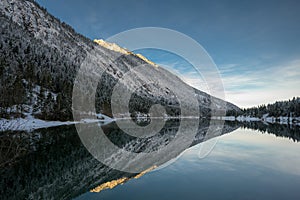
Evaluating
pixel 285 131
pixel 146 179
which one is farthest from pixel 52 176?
pixel 285 131

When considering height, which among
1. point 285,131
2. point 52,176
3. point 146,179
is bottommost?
point 52,176

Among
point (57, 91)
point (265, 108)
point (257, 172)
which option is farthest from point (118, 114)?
point (265, 108)

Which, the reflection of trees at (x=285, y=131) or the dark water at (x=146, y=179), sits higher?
the reflection of trees at (x=285, y=131)

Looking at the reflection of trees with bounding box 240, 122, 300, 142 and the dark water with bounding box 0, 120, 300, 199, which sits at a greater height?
the reflection of trees with bounding box 240, 122, 300, 142

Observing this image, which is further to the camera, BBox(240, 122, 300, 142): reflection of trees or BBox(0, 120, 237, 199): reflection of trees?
BBox(240, 122, 300, 142): reflection of trees

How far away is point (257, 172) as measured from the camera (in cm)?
1511

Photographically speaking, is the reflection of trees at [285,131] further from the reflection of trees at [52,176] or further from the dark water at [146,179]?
the reflection of trees at [52,176]

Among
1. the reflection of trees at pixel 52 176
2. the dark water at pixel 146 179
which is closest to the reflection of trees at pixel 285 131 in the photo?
the dark water at pixel 146 179

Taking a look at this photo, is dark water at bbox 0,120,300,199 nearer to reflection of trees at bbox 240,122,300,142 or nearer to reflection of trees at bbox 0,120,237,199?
reflection of trees at bbox 0,120,237,199

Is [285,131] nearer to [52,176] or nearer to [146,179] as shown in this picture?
[146,179]

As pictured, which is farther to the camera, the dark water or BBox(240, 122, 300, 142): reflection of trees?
BBox(240, 122, 300, 142): reflection of trees

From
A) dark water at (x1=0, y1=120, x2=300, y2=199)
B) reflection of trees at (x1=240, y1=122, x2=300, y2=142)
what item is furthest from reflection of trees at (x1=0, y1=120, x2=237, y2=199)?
reflection of trees at (x1=240, y1=122, x2=300, y2=142)

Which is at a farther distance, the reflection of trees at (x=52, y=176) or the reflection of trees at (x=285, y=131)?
the reflection of trees at (x=285, y=131)

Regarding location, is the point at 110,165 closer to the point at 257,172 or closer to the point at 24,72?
the point at 257,172
